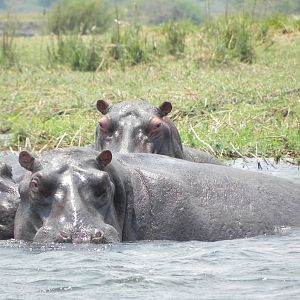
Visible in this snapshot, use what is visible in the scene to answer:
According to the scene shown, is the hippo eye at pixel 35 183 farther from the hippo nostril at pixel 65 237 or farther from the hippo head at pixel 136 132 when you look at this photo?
the hippo head at pixel 136 132

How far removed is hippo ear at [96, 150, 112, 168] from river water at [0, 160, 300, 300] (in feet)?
1.57

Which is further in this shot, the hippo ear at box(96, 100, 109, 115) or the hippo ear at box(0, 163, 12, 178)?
the hippo ear at box(96, 100, 109, 115)

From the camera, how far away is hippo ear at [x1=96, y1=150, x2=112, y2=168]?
668 cm

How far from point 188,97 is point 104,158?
7306 millimetres

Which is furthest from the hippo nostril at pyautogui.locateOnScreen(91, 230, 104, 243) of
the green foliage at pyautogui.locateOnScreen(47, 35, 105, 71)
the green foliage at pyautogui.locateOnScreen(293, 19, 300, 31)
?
the green foliage at pyautogui.locateOnScreen(293, 19, 300, 31)

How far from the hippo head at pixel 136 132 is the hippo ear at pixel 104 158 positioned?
2.53m

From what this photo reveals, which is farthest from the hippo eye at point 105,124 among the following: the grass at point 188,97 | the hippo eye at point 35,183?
the hippo eye at point 35,183

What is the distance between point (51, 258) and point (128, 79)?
10.1 m

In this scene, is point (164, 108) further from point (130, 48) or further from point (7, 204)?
point (130, 48)

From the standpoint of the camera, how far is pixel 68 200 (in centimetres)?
642

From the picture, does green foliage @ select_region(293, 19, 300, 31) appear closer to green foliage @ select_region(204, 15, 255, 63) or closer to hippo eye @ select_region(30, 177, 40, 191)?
green foliage @ select_region(204, 15, 255, 63)

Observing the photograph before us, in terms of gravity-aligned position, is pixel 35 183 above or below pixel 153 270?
above

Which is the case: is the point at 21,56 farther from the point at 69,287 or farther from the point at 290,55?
the point at 69,287

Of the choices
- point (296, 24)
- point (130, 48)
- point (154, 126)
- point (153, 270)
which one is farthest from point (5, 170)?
point (296, 24)
